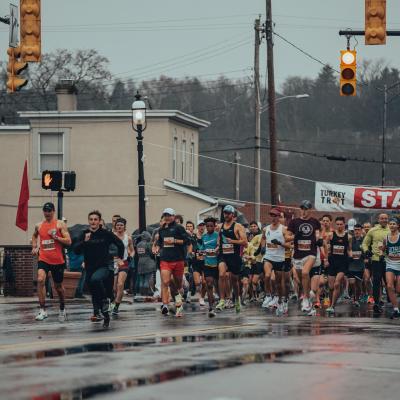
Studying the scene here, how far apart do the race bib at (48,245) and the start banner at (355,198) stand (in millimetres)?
23154

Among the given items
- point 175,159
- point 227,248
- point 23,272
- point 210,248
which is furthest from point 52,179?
point 175,159

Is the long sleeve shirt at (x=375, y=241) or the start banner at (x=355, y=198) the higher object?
the start banner at (x=355, y=198)

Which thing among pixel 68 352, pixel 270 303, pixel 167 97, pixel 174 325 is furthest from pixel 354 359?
pixel 167 97

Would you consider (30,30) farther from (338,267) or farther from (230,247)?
(338,267)

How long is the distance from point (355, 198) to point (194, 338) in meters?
28.6

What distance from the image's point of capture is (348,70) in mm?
25500

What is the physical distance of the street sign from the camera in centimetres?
2400

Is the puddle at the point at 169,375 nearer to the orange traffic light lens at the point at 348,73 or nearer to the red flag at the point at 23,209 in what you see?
the orange traffic light lens at the point at 348,73

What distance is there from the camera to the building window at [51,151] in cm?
4922

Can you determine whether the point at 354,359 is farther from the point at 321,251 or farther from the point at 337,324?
the point at 321,251

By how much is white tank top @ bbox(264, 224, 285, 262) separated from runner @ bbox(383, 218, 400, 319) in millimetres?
2024

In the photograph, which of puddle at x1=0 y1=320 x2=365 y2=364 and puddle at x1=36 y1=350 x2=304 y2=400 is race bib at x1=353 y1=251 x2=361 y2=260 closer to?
puddle at x1=0 y1=320 x2=365 y2=364

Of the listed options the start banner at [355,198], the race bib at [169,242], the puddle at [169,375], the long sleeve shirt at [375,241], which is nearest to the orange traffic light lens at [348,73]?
the long sleeve shirt at [375,241]

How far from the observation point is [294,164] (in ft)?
360
